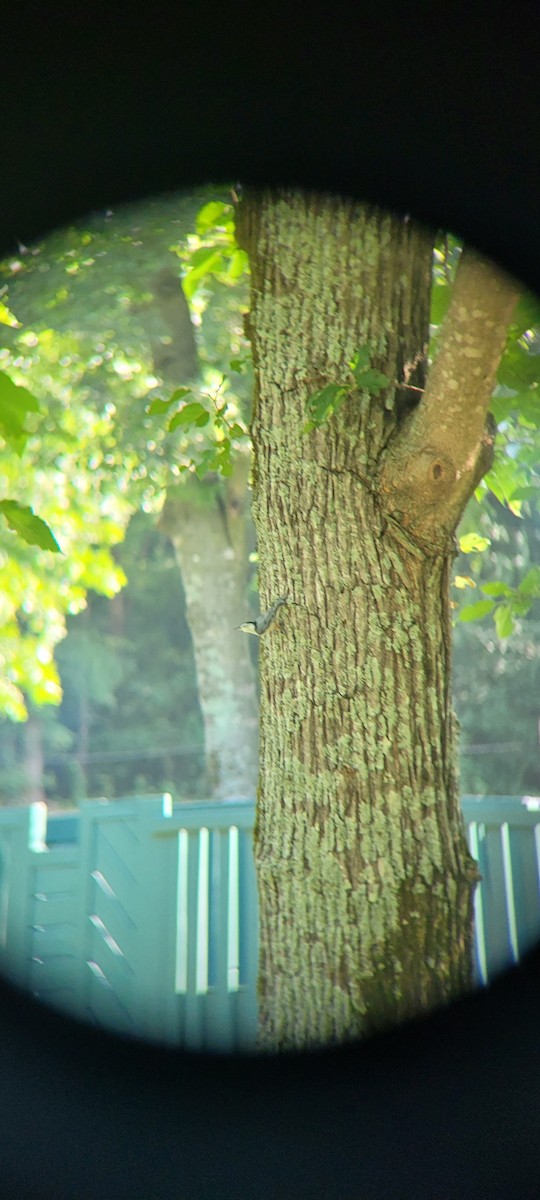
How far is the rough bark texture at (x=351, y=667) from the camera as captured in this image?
39.2 inches

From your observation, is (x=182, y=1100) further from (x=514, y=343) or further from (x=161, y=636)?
(x=161, y=636)

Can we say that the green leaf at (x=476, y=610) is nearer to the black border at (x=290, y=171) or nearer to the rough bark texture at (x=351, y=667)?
the rough bark texture at (x=351, y=667)

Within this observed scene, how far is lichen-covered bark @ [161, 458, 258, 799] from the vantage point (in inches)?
169

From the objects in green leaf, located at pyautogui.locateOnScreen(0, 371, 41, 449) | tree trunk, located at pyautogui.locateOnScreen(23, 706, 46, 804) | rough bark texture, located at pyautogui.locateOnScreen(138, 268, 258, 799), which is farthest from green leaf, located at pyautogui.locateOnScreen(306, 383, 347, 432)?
tree trunk, located at pyautogui.locateOnScreen(23, 706, 46, 804)

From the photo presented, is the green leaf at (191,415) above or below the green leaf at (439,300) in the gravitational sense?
below

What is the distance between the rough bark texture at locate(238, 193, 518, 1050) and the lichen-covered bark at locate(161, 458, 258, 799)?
3.13 meters

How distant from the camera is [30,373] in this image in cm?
416

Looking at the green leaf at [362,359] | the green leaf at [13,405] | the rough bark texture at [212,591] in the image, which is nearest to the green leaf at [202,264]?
the green leaf at [362,359]

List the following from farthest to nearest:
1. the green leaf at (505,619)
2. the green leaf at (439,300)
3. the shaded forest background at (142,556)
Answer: the shaded forest background at (142,556), the green leaf at (505,619), the green leaf at (439,300)

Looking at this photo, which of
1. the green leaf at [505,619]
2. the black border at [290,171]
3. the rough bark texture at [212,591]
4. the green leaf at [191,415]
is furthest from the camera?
the rough bark texture at [212,591]

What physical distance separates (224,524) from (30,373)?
1243mm

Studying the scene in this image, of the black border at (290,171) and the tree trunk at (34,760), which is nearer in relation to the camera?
the black border at (290,171)

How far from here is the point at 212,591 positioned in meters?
4.36

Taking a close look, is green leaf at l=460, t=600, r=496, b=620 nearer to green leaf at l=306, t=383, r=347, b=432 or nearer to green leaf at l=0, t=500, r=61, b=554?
green leaf at l=306, t=383, r=347, b=432
